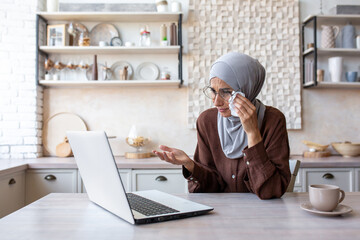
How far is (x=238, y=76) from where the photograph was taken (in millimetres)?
1507

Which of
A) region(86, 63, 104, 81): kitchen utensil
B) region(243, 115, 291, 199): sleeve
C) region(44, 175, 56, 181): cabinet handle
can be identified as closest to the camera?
region(243, 115, 291, 199): sleeve

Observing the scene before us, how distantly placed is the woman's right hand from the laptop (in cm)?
16

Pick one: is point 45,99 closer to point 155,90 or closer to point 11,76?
point 11,76

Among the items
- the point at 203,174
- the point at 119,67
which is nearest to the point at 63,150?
the point at 119,67

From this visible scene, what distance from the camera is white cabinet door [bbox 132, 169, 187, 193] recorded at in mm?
2623

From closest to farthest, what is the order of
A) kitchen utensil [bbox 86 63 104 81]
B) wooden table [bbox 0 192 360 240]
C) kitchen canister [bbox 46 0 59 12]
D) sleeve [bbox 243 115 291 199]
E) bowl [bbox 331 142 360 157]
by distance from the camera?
wooden table [bbox 0 192 360 240], sleeve [bbox 243 115 291 199], bowl [bbox 331 142 360 157], kitchen canister [bbox 46 0 59 12], kitchen utensil [bbox 86 63 104 81]

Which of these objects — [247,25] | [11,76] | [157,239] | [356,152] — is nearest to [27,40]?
[11,76]

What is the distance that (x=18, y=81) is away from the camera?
118 inches

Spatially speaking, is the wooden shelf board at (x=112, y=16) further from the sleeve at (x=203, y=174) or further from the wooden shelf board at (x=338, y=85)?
the sleeve at (x=203, y=174)

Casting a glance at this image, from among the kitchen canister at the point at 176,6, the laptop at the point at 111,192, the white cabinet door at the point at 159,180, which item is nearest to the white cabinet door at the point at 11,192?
the white cabinet door at the point at 159,180

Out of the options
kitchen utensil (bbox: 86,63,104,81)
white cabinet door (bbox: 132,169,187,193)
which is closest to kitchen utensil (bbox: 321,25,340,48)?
white cabinet door (bbox: 132,169,187,193)

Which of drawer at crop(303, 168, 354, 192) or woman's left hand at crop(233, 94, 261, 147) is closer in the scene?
woman's left hand at crop(233, 94, 261, 147)

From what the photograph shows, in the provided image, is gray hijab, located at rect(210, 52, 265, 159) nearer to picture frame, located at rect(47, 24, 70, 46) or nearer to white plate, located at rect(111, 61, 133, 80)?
white plate, located at rect(111, 61, 133, 80)

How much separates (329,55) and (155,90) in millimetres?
1729
